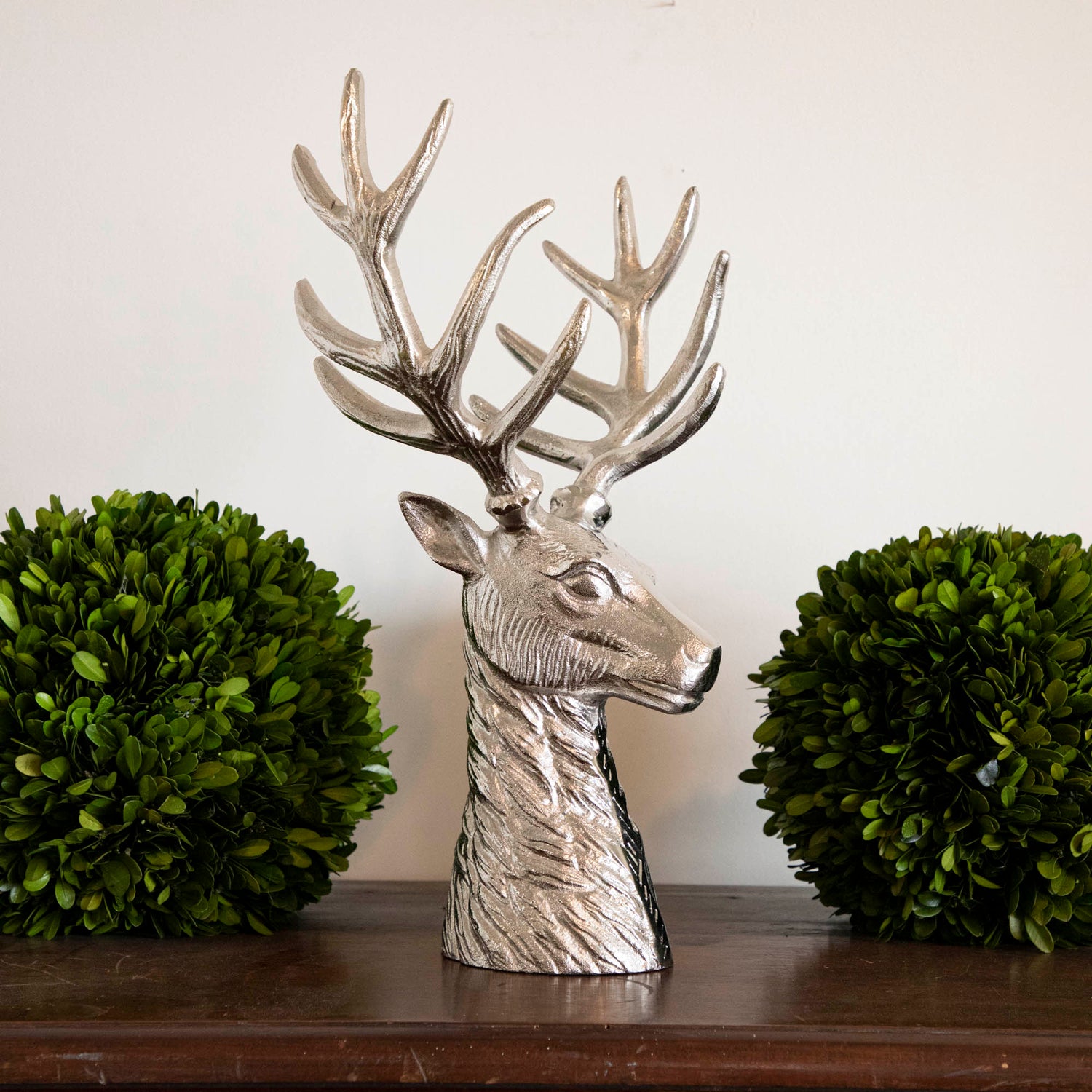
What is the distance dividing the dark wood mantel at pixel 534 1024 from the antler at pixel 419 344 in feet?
0.89

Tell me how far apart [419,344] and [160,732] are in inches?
11.2

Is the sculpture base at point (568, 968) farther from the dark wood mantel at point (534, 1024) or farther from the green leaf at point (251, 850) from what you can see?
the green leaf at point (251, 850)

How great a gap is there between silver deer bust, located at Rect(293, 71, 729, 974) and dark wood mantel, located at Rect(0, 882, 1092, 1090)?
0.03m

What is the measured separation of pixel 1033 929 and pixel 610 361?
57 centimetres

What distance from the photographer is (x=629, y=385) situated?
75 cm

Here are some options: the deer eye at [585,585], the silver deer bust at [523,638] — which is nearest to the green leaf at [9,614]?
the silver deer bust at [523,638]

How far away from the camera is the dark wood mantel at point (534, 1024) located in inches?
19.2

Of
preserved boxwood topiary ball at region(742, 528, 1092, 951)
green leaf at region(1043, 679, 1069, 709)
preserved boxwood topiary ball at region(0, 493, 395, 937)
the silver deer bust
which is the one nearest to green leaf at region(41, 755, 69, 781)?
preserved boxwood topiary ball at region(0, 493, 395, 937)

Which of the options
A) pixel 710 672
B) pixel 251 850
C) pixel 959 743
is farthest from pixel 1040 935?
pixel 251 850

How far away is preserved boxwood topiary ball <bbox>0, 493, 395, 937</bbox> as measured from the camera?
0.67m

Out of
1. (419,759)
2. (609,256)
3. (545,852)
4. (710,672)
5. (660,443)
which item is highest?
(609,256)

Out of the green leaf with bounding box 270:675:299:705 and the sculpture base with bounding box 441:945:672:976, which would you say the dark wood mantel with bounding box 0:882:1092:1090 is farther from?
the green leaf with bounding box 270:675:299:705

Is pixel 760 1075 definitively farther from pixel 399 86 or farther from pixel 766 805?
pixel 399 86

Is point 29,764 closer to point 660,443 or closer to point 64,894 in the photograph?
point 64,894
